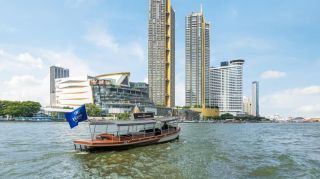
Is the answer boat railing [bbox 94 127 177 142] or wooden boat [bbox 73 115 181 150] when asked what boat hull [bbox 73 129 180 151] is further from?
boat railing [bbox 94 127 177 142]

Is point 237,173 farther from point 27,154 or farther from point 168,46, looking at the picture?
point 168,46

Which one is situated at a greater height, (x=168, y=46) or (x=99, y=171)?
(x=168, y=46)

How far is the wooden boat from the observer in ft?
120

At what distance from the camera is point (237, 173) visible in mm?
27406

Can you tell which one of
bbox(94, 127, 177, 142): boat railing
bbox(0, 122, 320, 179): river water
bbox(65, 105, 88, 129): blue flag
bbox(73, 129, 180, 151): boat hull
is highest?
bbox(65, 105, 88, 129): blue flag

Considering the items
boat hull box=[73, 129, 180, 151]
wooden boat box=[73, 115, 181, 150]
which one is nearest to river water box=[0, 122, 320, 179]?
boat hull box=[73, 129, 180, 151]

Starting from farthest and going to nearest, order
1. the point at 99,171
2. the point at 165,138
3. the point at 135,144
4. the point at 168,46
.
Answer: the point at 168,46
the point at 165,138
the point at 135,144
the point at 99,171

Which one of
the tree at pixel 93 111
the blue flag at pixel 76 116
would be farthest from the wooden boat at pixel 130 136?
the tree at pixel 93 111

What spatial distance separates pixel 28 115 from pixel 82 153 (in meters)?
162

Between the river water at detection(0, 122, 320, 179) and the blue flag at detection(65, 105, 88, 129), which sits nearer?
the river water at detection(0, 122, 320, 179)

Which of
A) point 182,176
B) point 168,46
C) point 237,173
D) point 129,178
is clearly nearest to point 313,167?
point 237,173

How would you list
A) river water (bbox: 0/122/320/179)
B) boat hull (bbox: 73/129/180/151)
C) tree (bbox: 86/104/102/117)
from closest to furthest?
river water (bbox: 0/122/320/179)
boat hull (bbox: 73/129/180/151)
tree (bbox: 86/104/102/117)

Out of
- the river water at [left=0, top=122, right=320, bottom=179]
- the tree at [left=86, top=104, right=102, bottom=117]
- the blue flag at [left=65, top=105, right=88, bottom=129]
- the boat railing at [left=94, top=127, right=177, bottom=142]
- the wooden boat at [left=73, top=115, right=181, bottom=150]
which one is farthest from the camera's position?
the tree at [left=86, top=104, right=102, bottom=117]

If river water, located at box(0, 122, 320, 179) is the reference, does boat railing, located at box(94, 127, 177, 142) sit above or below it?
above
